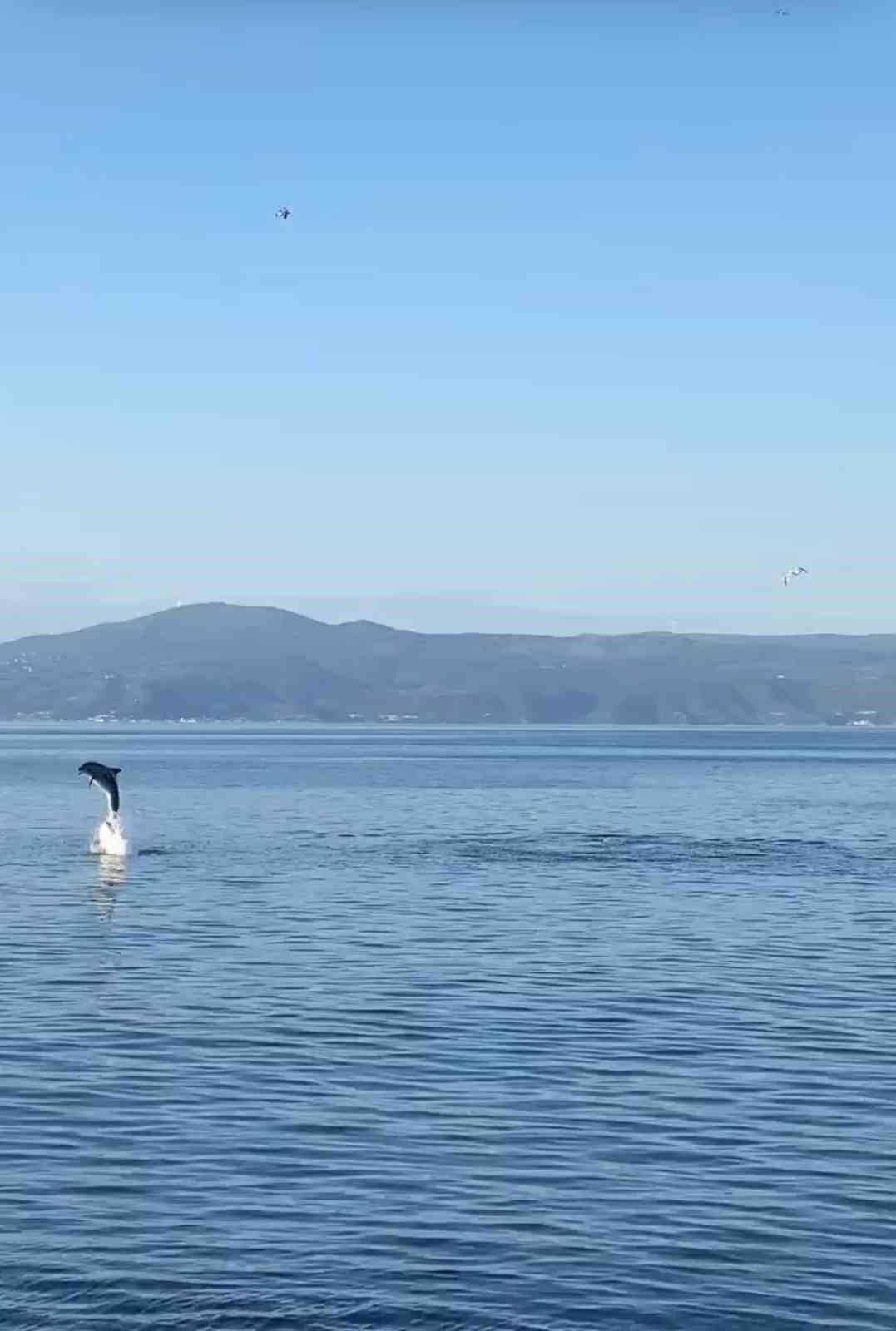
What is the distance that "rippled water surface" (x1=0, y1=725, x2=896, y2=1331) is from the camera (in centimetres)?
2019

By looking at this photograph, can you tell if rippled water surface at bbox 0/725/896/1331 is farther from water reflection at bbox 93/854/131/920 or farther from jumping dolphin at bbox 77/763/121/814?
jumping dolphin at bbox 77/763/121/814

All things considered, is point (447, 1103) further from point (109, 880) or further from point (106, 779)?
point (106, 779)

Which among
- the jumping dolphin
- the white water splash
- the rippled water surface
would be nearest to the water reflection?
the rippled water surface

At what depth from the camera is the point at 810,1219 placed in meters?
22.6

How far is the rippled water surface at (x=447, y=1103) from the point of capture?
20.2 m

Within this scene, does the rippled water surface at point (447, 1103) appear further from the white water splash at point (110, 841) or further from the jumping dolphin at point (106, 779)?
the white water splash at point (110, 841)

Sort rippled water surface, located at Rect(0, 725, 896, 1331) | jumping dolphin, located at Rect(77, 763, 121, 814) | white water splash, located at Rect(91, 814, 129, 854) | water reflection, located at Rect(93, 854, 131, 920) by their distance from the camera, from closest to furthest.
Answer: rippled water surface, located at Rect(0, 725, 896, 1331)
water reflection, located at Rect(93, 854, 131, 920)
jumping dolphin, located at Rect(77, 763, 121, 814)
white water splash, located at Rect(91, 814, 129, 854)

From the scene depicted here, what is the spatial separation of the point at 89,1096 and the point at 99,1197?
5.61 m

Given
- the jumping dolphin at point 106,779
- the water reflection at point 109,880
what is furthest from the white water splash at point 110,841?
the jumping dolphin at point 106,779

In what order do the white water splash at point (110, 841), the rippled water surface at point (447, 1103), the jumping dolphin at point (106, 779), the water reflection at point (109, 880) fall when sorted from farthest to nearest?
the white water splash at point (110, 841) < the jumping dolphin at point (106, 779) < the water reflection at point (109, 880) < the rippled water surface at point (447, 1103)

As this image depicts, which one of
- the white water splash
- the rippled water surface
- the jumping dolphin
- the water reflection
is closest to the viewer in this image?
the rippled water surface

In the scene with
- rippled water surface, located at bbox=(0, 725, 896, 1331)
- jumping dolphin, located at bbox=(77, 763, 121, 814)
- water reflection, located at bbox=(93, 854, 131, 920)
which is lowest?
rippled water surface, located at bbox=(0, 725, 896, 1331)

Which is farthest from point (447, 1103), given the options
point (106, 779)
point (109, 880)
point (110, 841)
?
point (110, 841)

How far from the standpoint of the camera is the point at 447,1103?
28297 mm
